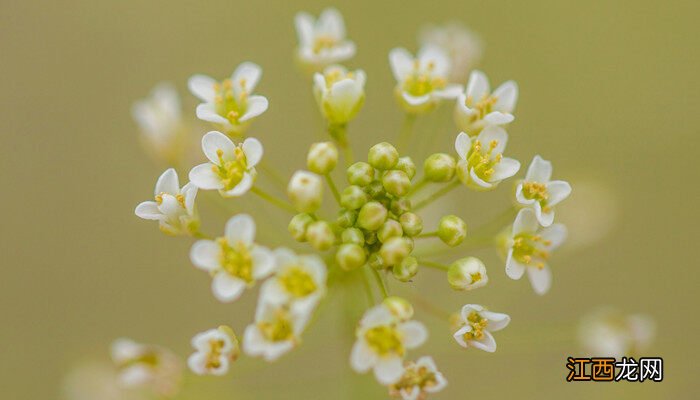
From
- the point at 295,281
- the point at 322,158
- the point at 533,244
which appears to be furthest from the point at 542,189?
the point at 295,281

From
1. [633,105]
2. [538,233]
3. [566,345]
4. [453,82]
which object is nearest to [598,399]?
[566,345]

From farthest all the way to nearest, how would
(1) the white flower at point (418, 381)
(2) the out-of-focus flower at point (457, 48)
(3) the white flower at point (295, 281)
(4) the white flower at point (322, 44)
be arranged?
(2) the out-of-focus flower at point (457, 48) < (4) the white flower at point (322, 44) < (1) the white flower at point (418, 381) < (3) the white flower at point (295, 281)

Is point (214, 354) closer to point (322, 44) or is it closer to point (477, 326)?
point (477, 326)

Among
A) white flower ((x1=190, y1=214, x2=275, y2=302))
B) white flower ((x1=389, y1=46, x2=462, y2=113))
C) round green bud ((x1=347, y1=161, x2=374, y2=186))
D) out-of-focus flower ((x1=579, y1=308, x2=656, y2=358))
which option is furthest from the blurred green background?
white flower ((x1=190, y1=214, x2=275, y2=302))

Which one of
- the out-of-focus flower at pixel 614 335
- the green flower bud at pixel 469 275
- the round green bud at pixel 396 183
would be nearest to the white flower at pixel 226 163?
the round green bud at pixel 396 183

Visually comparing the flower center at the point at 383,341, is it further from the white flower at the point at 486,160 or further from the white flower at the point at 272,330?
the white flower at the point at 486,160

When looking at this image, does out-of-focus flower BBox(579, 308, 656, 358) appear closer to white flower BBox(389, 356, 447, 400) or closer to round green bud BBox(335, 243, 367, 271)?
white flower BBox(389, 356, 447, 400)

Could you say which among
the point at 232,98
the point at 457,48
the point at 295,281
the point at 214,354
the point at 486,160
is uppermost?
the point at 457,48
